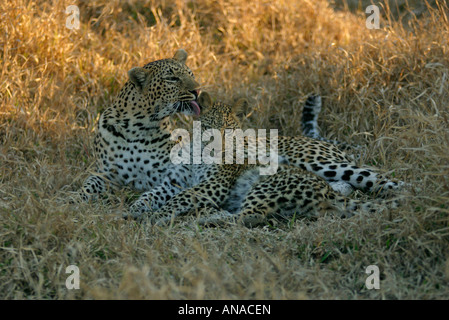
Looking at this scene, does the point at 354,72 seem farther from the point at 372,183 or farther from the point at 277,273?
the point at 277,273

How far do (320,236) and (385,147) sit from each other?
2412mm

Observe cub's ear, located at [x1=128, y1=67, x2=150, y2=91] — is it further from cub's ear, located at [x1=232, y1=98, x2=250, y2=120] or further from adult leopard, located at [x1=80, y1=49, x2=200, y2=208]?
cub's ear, located at [x1=232, y1=98, x2=250, y2=120]

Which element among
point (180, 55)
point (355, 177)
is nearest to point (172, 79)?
point (180, 55)

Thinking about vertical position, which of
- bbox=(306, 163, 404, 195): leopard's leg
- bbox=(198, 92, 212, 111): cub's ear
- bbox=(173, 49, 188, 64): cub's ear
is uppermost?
bbox=(173, 49, 188, 64): cub's ear

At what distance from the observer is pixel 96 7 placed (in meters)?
9.42

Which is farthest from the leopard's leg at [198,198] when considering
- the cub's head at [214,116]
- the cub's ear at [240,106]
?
the cub's ear at [240,106]

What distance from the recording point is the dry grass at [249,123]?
441 cm

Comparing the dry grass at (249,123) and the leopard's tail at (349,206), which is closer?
the dry grass at (249,123)

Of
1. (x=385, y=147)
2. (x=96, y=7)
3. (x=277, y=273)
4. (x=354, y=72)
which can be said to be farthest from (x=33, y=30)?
(x=277, y=273)

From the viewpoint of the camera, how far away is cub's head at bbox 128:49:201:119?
6.62 meters

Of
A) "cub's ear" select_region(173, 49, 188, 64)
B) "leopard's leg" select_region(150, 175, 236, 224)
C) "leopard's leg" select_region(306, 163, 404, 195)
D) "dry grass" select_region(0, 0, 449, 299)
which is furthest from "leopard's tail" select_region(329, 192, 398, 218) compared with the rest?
"cub's ear" select_region(173, 49, 188, 64)

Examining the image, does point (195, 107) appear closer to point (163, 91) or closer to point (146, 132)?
point (163, 91)

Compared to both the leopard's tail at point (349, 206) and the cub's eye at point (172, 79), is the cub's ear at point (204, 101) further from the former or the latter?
the leopard's tail at point (349, 206)

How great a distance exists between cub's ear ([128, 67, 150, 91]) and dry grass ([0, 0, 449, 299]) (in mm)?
1101
